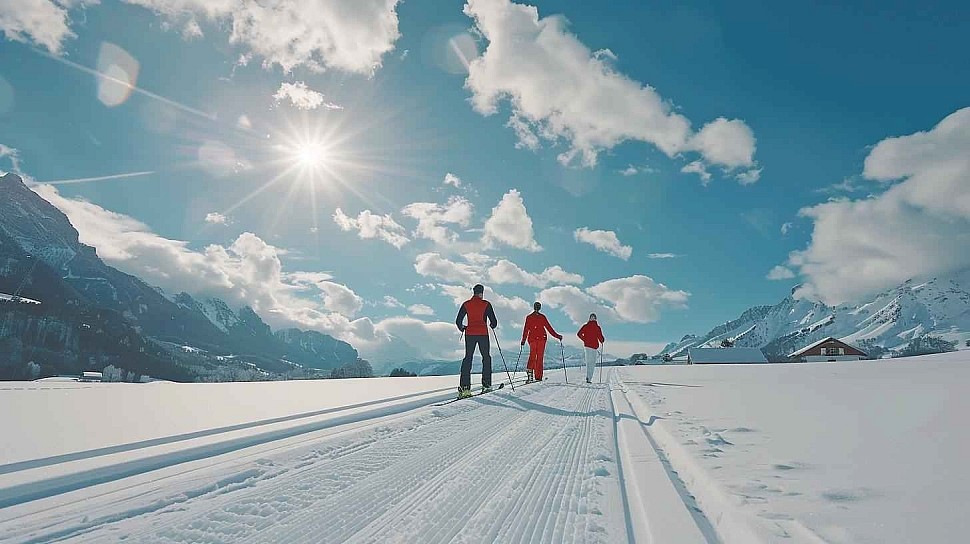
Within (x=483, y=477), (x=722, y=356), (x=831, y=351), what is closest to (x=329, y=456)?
(x=483, y=477)

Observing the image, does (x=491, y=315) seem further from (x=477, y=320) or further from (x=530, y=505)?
(x=530, y=505)

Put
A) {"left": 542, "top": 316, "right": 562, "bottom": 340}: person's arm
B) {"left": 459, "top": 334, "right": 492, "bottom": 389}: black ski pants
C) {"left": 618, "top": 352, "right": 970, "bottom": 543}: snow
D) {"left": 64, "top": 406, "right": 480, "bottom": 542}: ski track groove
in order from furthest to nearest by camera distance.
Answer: {"left": 542, "top": 316, "right": 562, "bottom": 340}: person's arm
{"left": 459, "top": 334, "right": 492, "bottom": 389}: black ski pants
{"left": 64, "top": 406, "right": 480, "bottom": 542}: ski track groove
{"left": 618, "top": 352, "right": 970, "bottom": 543}: snow

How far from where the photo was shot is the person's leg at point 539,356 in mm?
16516

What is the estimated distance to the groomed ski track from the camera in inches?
96.7

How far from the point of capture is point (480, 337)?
36.6 feet

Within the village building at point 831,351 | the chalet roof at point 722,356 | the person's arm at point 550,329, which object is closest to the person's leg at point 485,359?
the person's arm at point 550,329

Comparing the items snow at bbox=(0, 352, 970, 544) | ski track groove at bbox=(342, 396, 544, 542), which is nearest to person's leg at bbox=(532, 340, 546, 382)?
snow at bbox=(0, 352, 970, 544)

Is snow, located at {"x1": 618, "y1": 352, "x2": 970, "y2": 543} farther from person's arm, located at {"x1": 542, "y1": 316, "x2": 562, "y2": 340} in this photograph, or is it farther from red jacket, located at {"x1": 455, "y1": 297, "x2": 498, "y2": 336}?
person's arm, located at {"x1": 542, "y1": 316, "x2": 562, "y2": 340}

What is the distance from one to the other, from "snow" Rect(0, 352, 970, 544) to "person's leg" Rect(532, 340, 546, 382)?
34.7 ft

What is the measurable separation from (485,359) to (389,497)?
27.8ft

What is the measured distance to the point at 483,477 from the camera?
139 inches

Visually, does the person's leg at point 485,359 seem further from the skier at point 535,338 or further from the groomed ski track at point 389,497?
the groomed ski track at point 389,497

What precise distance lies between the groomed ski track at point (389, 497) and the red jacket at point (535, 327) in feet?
37.7

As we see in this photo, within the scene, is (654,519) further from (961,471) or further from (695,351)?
(695,351)
